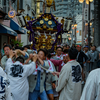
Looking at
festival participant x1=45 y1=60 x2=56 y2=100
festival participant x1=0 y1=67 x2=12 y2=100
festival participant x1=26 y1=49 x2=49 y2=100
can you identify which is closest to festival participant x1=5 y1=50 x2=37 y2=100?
festival participant x1=26 y1=49 x2=49 y2=100

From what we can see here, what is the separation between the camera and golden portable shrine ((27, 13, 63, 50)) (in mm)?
12695

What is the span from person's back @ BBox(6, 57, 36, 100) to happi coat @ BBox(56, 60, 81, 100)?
0.83m

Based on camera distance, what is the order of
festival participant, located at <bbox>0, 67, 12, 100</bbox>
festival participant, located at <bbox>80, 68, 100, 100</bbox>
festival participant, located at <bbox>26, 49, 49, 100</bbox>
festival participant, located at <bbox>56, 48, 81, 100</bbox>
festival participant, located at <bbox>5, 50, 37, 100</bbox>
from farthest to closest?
festival participant, located at <bbox>26, 49, 49, 100</bbox> → festival participant, located at <bbox>5, 50, 37, 100</bbox> → festival participant, located at <bbox>56, 48, 81, 100</bbox> → festival participant, located at <bbox>0, 67, 12, 100</bbox> → festival participant, located at <bbox>80, 68, 100, 100</bbox>

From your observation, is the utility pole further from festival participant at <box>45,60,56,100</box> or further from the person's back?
the person's back

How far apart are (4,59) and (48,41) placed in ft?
23.4

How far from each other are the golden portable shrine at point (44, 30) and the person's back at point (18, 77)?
25.2 feet

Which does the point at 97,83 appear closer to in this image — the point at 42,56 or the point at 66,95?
the point at 66,95

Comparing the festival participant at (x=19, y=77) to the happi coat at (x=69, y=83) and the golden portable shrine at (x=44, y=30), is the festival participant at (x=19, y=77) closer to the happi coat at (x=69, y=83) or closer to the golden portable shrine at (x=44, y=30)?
the happi coat at (x=69, y=83)

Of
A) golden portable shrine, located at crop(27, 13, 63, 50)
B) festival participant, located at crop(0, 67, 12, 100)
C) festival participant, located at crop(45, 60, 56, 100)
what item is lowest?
festival participant, located at crop(45, 60, 56, 100)

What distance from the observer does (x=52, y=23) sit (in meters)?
13.0

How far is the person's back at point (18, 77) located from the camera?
15.9 ft

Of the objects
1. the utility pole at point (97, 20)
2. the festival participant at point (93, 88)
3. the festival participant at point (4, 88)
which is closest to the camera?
the festival participant at point (93, 88)

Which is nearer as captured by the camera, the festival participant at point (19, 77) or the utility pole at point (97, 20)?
the festival participant at point (19, 77)

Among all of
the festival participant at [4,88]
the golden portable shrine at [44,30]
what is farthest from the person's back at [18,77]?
the golden portable shrine at [44,30]
